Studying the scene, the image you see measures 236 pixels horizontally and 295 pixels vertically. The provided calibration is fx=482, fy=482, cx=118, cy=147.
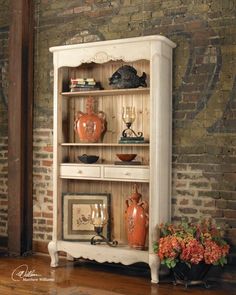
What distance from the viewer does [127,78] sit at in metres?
4.52

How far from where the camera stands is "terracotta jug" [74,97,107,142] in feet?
Answer: 15.7

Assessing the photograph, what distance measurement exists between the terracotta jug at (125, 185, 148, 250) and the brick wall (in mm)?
1769

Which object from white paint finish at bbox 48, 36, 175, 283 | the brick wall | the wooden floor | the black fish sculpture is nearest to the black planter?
the wooden floor

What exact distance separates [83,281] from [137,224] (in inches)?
27.7

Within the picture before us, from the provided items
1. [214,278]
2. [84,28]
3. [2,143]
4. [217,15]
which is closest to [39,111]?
[2,143]

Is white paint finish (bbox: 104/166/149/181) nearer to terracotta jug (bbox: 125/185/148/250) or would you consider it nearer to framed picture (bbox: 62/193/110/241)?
terracotta jug (bbox: 125/185/148/250)

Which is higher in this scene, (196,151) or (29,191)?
(196,151)

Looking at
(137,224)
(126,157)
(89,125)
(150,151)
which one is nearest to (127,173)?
(126,157)

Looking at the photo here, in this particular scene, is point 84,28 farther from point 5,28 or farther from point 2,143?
point 2,143

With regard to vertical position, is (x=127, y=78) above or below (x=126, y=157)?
above

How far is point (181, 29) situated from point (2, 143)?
2435 mm

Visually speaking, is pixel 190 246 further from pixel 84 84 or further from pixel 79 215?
pixel 84 84

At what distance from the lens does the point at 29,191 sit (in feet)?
17.7

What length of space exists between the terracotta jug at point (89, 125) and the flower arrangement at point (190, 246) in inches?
47.4
